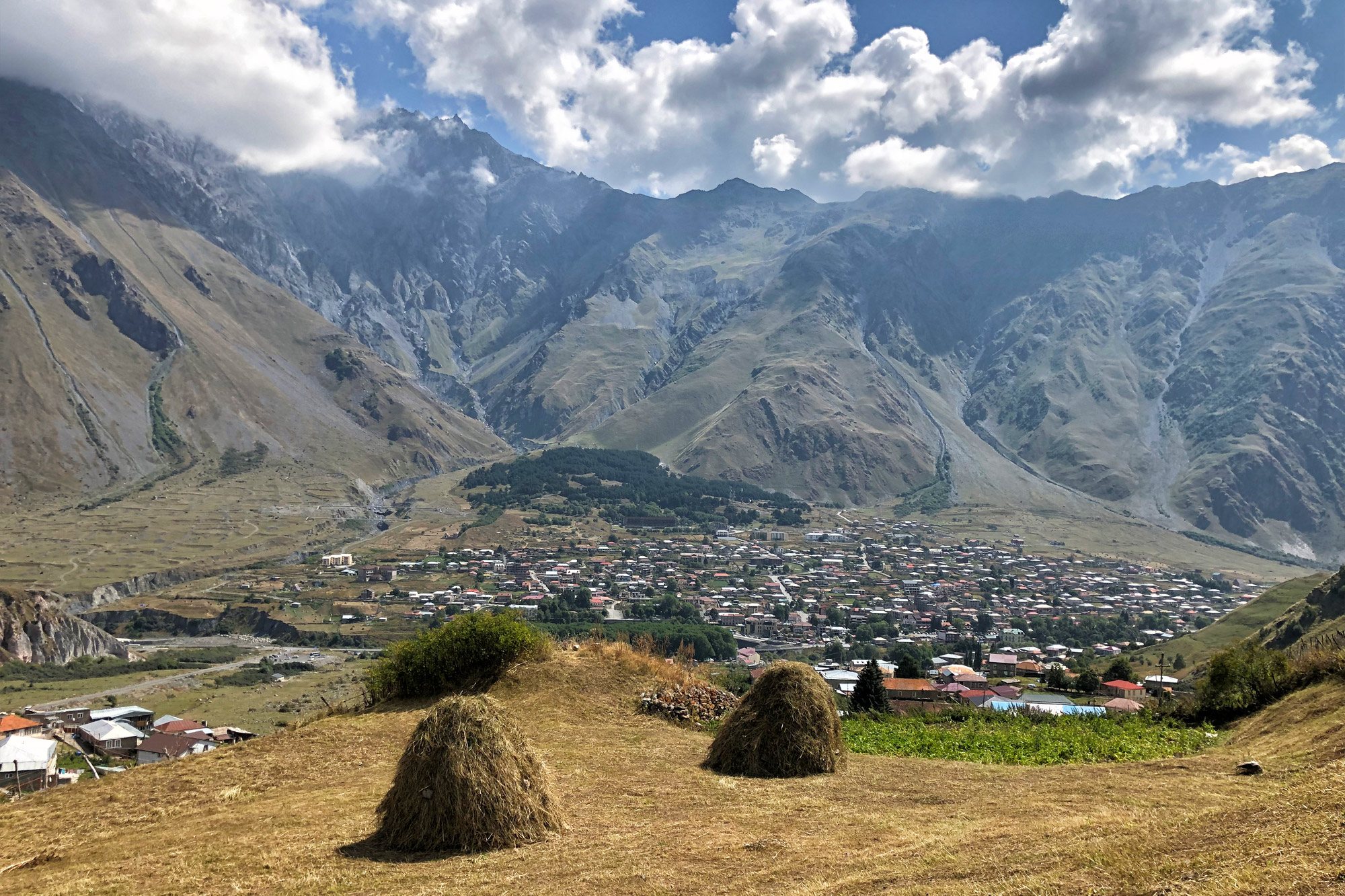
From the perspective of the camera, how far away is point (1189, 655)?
70000 mm

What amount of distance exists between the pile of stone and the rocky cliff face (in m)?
81.0

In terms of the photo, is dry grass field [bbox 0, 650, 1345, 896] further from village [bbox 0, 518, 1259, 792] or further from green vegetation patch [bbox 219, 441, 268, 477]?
green vegetation patch [bbox 219, 441, 268, 477]

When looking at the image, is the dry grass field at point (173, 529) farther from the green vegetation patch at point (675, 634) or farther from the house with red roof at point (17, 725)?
the green vegetation patch at point (675, 634)

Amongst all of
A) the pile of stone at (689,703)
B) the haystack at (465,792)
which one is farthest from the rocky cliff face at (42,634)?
the haystack at (465,792)

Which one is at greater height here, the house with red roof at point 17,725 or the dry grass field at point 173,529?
the dry grass field at point 173,529

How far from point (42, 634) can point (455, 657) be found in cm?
7951

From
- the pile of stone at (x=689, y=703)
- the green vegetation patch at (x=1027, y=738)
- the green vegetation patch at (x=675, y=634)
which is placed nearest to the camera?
the green vegetation patch at (x=1027, y=738)

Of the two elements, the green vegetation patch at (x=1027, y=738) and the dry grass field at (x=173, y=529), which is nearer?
the green vegetation patch at (x=1027, y=738)

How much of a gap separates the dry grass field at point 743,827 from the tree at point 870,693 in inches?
413

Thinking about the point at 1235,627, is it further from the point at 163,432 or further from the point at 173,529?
the point at 163,432

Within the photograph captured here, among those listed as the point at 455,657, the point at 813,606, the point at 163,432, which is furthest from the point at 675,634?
the point at 163,432

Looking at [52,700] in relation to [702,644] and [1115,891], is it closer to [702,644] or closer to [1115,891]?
[702,644]

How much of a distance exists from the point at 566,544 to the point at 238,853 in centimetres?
13673

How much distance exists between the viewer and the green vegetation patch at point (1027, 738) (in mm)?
16641
